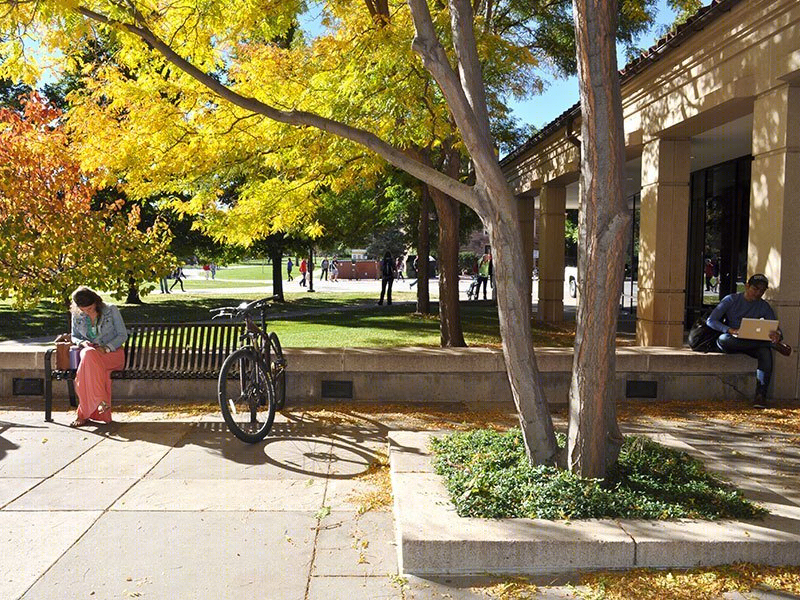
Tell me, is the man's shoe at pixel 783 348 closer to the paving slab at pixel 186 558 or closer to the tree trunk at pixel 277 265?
the paving slab at pixel 186 558

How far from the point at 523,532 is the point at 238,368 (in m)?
3.88

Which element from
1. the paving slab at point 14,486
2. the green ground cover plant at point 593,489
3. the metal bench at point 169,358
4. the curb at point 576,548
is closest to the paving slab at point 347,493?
the green ground cover plant at point 593,489

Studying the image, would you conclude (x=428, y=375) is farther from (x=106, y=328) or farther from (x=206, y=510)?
(x=206, y=510)

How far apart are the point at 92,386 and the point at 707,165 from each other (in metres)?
13.8

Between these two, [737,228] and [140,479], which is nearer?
[140,479]

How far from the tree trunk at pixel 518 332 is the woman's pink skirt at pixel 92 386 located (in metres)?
4.25

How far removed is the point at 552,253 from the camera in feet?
65.5

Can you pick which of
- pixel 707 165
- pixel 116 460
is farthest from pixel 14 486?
pixel 707 165

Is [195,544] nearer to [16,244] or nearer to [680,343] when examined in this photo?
[16,244]

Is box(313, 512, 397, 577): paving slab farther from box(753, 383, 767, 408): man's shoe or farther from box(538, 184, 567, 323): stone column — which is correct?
box(538, 184, 567, 323): stone column

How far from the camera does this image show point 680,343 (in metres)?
12.2

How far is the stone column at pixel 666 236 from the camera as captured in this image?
11938mm

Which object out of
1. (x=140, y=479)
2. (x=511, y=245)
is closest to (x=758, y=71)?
(x=511, y=245)

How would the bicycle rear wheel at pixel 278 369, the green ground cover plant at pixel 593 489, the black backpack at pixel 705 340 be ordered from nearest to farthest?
the green ground cover plant at pixel 593 489
the bicycle rear wheel at pixel 278 369
the black backpack at pixel 705 340
